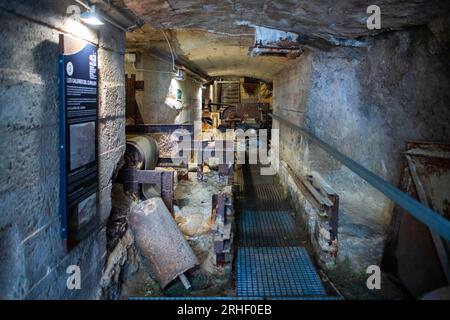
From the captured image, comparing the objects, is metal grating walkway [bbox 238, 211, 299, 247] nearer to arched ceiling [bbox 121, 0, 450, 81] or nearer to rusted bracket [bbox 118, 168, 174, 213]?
rusted bracket [bbox 118, 168, 174, 213]

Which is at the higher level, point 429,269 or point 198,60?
point 198,60

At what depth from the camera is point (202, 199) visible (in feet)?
19.0

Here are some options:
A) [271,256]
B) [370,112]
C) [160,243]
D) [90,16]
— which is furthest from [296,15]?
[271,256]

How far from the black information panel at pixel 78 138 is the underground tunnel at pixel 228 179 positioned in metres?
0.02

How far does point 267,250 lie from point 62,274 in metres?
2.89

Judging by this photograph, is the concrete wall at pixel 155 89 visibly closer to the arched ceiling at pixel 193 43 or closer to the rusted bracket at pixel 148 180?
the arched ceiling at pixel 193 43

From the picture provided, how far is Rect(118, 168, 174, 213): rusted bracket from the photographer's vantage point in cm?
458

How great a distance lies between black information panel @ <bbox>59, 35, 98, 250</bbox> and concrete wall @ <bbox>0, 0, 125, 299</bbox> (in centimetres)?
6

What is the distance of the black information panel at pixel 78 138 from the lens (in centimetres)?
246

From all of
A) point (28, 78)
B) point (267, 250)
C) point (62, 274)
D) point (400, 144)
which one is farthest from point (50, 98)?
point (400, 144)

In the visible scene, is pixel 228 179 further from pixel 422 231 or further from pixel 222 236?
pixel 422 231

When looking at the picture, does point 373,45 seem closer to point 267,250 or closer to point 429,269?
point 429,269

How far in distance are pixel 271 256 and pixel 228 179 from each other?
7.45 ft

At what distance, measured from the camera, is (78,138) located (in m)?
2.69
